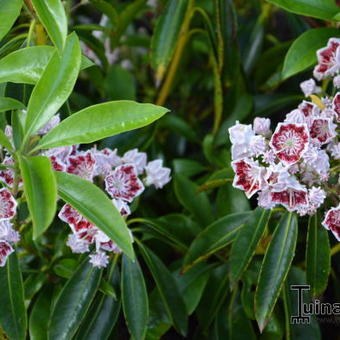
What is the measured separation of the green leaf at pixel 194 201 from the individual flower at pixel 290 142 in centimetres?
51

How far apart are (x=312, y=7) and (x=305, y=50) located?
0.34ft

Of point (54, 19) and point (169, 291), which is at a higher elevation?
point (54, 19)

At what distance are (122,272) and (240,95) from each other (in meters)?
0.72

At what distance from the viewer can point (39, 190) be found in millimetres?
1030

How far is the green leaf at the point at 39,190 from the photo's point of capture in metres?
0.98

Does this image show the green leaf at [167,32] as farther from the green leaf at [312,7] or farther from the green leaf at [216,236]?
the green leaf at [216,236]

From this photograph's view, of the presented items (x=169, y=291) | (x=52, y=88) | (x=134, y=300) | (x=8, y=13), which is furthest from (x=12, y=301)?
(x=8, y=13)

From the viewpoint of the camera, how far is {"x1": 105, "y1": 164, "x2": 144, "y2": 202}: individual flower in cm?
129

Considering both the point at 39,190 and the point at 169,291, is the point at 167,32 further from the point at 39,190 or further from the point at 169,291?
the point at 39,190

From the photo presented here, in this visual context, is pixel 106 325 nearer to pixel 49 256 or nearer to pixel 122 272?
pixel 122 272

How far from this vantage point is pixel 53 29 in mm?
1129

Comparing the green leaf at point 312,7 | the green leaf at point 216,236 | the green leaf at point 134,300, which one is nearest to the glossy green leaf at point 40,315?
the green leaf at point 134,300

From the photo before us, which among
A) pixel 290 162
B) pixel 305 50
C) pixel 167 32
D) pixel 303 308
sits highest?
pixel 167 32

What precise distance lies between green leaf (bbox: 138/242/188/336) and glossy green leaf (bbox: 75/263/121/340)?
0.28ft
